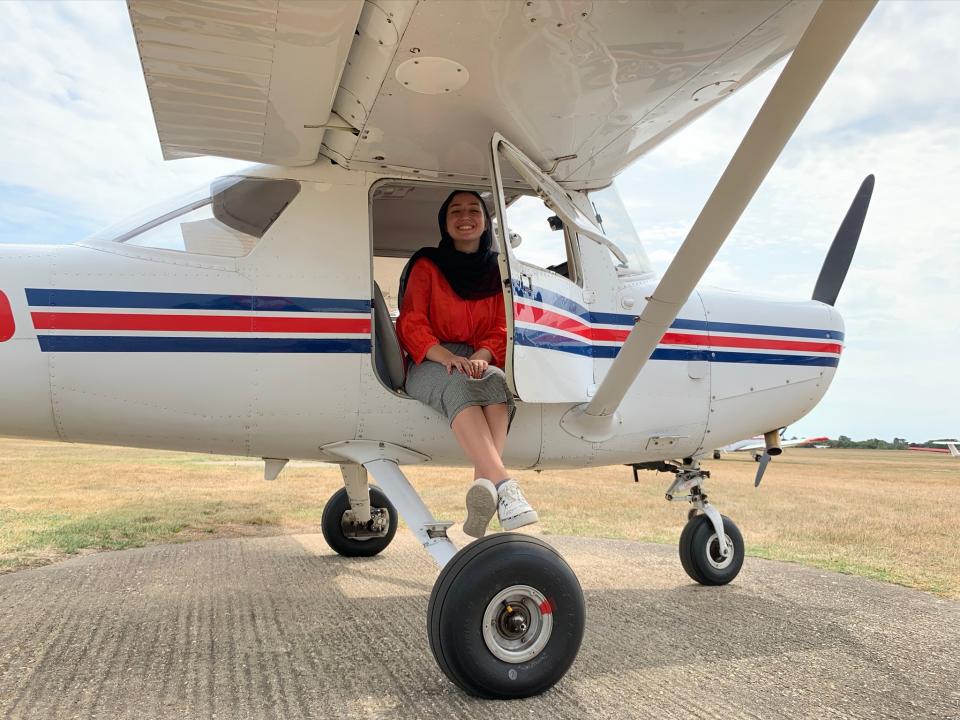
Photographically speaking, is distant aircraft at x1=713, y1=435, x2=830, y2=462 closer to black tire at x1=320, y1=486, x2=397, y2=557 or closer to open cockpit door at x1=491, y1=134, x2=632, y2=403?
open cockpit door at x1=491, y1=134, x2=632, y2=403

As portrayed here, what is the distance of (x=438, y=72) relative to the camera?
9.59 ft

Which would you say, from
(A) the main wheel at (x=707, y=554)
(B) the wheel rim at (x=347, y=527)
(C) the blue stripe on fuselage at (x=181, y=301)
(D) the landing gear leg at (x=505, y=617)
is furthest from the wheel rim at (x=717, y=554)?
(C) the blue stripe on fuselage at (x=181, y=301)

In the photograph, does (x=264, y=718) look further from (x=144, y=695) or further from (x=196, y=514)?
(x=196, y=514)

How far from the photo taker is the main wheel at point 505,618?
2762 millimetres

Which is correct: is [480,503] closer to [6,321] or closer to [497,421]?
[497,421]

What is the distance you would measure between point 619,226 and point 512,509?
2310 mm

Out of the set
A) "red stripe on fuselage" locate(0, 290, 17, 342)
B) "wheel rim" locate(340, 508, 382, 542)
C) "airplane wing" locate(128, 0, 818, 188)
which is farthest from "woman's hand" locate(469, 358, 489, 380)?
"wheel rim" locate(340, 508, 382, 542)

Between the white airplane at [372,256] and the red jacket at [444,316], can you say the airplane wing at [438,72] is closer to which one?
the white airplane at [372,256]

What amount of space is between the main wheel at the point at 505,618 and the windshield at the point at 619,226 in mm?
2231

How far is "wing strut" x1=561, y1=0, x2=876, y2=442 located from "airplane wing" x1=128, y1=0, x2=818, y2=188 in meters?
0.42

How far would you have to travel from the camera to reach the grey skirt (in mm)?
3348

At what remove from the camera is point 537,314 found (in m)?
3.49

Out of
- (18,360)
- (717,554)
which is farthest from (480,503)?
(717,554)

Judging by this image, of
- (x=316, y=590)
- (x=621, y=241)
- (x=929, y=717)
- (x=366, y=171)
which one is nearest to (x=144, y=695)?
(x=316, y=590)
